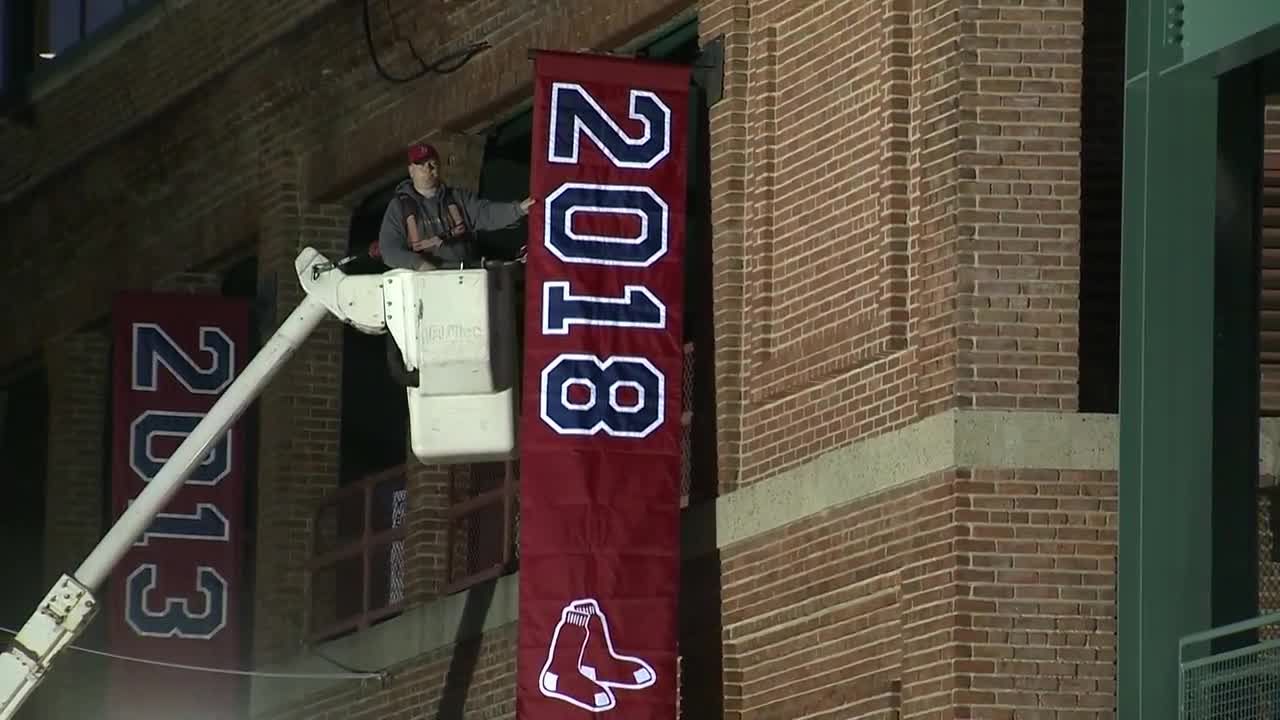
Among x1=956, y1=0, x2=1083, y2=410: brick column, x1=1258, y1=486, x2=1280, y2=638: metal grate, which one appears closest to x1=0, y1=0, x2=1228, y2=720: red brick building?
x1=956, y1=0, x2=1083, y2=410: brick column

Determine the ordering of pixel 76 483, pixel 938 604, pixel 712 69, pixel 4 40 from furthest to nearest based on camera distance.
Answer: pixel 4 40
pixel 76 483
pixel 712 69
pixel 938 604

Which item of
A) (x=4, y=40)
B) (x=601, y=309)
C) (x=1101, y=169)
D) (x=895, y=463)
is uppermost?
(x=4, y=40)

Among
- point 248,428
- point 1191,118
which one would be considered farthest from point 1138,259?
point 248,428

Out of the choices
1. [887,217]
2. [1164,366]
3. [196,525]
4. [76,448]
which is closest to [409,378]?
[887,217]

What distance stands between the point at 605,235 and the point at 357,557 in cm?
914

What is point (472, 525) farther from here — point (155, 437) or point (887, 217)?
point (887, 217)

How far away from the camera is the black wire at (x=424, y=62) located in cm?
2944

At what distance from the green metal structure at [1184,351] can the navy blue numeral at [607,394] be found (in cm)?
476

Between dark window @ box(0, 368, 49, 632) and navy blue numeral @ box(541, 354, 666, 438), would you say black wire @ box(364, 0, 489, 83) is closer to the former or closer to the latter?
navy blue numeral @ box(541, 354, 666, 438)

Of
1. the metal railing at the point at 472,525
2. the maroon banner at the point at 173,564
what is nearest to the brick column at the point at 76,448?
the maroon banner at the point at 173,564

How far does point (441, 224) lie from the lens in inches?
982

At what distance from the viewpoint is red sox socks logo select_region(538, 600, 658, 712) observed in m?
23.6

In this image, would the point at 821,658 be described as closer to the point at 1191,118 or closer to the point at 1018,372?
the point at 1018,372

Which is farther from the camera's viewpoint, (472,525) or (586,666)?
(472,525)
